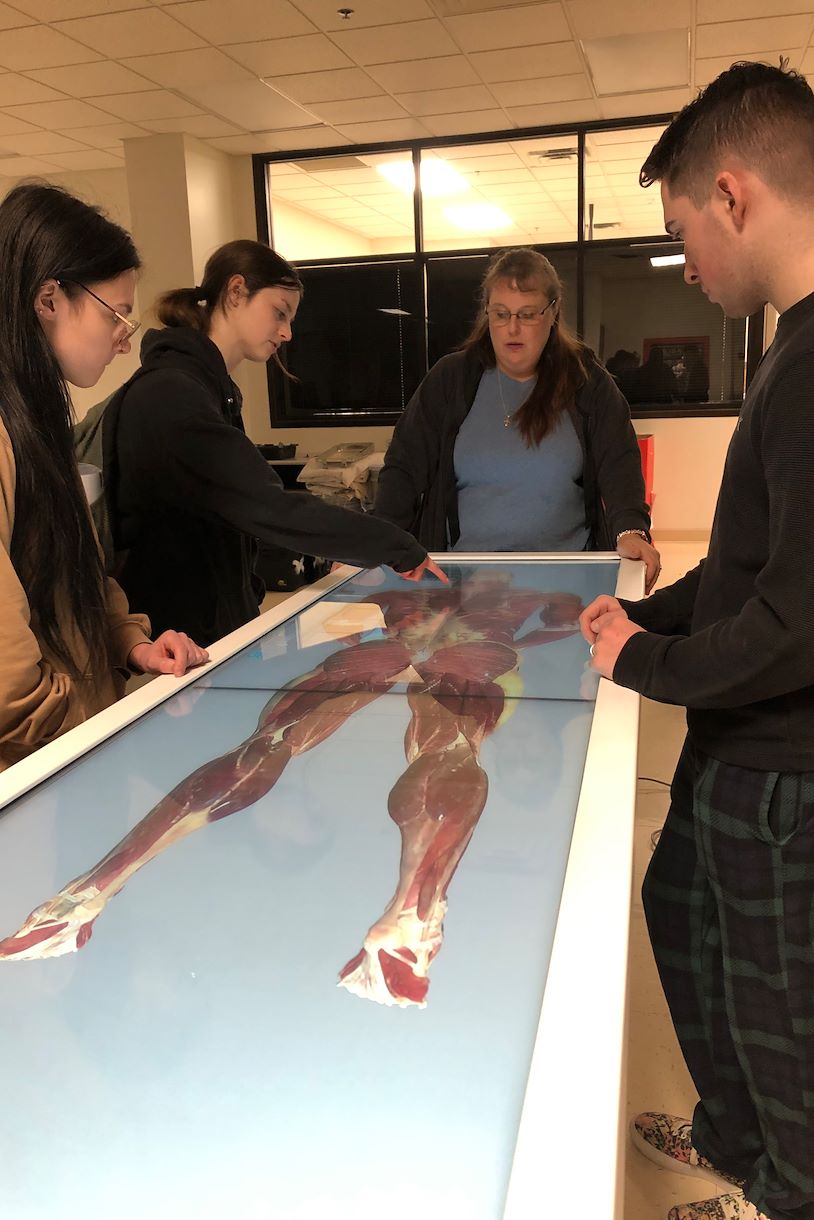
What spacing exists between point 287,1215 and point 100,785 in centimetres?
60

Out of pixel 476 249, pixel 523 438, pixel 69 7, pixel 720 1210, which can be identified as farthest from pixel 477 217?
pixel 720 1210

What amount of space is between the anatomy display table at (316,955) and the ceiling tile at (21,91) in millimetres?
4819

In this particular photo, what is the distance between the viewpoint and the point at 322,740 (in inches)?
43.4

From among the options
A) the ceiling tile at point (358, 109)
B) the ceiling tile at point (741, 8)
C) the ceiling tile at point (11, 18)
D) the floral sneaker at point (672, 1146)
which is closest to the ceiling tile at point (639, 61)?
the ceiling tile at point (741, 8)

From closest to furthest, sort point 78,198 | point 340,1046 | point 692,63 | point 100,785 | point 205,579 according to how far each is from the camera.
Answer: point 340,1046 < point 100,785 < point 78,198 < point 205,579 < point 692,63

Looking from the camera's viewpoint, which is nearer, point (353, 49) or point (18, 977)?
point (18, 977)

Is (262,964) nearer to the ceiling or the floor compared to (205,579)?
nearer to the floor

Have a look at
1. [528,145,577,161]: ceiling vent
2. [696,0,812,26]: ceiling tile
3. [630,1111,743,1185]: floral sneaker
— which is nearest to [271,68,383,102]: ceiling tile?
[528,145,577,161]: ceiling vent

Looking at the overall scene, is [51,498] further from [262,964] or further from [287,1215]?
[287,1215]

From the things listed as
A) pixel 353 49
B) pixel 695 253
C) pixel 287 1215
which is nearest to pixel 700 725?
pixel 695 253

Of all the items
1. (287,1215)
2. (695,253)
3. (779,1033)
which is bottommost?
(779,1033)

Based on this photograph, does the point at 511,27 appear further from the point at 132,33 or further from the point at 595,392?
the point at 595,392

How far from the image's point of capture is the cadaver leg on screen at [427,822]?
66 cm

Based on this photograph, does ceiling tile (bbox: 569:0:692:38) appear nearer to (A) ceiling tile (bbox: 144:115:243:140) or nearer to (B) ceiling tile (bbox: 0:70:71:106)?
(A) ceiling tile (bbox: 144:115:243:140)
